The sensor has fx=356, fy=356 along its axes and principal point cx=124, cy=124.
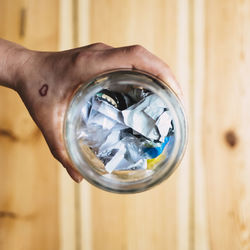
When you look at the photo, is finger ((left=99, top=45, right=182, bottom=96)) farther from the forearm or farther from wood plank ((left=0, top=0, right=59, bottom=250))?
wood plank ((left=0, top=0, right=59, bottom=250))

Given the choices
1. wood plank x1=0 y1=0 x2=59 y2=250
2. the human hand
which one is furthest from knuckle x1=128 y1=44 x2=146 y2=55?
wood plank x1=0 y1=0 x2=59 y2=250

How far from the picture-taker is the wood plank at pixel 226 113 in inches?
19.5

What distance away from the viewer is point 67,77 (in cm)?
32

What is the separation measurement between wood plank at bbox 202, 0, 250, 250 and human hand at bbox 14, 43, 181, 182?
0.19m

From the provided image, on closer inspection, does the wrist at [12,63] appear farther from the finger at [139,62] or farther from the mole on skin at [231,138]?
the mole on skin at [231,138]

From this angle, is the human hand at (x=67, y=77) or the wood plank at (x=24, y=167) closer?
the human hand at (x=67, y=77)

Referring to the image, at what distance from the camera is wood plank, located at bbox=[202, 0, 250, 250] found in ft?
1.62

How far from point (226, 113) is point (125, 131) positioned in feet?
0.83

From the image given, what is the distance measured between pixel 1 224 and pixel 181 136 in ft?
1.16

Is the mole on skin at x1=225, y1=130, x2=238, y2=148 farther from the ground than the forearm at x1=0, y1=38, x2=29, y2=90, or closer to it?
Result: closer to it

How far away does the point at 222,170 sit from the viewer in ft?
1.66

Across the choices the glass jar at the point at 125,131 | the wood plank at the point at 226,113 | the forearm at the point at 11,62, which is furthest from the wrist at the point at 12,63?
the wood plank at the point at 226,113

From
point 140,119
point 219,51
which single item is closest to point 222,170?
point 219,51

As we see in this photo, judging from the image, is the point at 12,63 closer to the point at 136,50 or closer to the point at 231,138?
the point at 136,50
